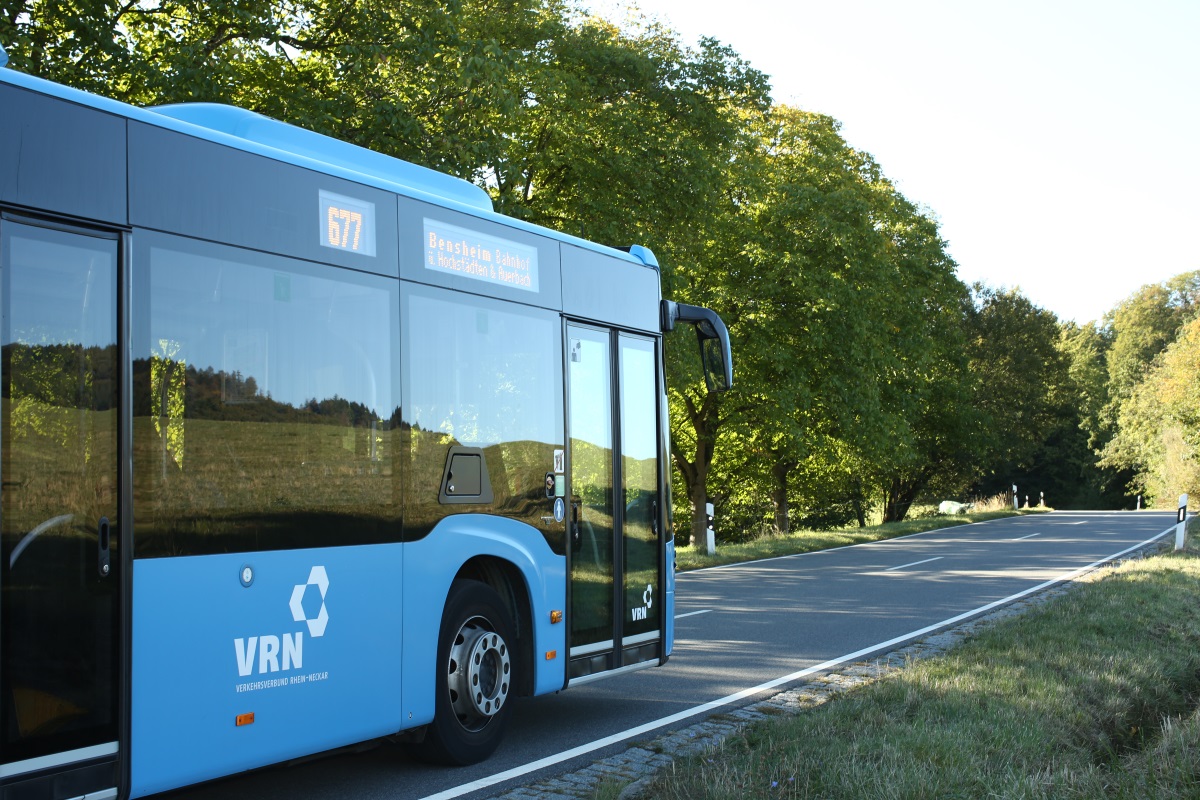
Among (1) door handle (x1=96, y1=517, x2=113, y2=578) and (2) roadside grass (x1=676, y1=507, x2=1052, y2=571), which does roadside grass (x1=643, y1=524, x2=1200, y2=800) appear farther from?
(2) roadside grass (x1=676, y1=507, x2=1052, y2=571)

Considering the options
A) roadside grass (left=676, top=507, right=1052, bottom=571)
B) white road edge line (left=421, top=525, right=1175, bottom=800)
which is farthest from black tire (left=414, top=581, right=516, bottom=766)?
roadside grass (left=676, top=507, right=1052, bottom=571)

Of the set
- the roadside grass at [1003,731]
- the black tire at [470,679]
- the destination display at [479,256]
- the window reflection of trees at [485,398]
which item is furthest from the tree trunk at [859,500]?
the black tire at [470,679]

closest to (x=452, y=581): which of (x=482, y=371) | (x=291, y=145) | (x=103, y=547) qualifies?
(x=482, y=371)

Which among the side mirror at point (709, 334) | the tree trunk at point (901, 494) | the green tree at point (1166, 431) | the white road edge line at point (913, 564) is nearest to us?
the side mirror at point (709, 334)

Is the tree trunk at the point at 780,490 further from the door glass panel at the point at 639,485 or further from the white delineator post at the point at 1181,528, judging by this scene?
the door glass panel at the point at 639,485

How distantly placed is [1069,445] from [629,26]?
54232 mm

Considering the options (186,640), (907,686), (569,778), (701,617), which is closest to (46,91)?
(186,640)

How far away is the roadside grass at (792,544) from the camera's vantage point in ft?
72.4

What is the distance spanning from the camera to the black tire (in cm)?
688

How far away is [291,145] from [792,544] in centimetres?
2046

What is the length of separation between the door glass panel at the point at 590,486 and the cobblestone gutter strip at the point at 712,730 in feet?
3.19

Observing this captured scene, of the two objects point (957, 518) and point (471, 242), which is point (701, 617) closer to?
point (471, 242)

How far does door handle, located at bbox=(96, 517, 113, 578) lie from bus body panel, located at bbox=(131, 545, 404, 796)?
14 centimetres

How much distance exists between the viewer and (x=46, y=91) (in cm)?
482
